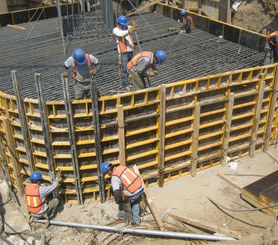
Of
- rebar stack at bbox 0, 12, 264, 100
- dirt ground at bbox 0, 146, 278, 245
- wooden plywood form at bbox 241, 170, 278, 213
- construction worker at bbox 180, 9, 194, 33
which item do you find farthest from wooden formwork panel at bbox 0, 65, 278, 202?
construction worker at bbox 180, 9, 194, 33

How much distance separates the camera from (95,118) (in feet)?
26.2

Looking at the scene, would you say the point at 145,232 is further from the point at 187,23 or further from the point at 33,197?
the point at 187,23

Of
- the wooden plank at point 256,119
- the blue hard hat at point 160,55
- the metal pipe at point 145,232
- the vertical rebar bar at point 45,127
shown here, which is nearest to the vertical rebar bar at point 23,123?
the vertical rebar bar at point 45,127

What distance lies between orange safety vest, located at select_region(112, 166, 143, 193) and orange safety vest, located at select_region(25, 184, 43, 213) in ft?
6.23

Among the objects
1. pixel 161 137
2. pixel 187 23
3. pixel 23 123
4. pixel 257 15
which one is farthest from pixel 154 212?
pixel 257 15

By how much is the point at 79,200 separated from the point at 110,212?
34.4 inches

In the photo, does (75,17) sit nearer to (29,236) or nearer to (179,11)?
(179,11)

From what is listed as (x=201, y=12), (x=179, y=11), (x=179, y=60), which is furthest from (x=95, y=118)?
(x=201, y=12)

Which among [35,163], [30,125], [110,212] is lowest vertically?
[110,212]

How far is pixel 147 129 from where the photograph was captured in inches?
346

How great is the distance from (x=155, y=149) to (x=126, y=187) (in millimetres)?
1928

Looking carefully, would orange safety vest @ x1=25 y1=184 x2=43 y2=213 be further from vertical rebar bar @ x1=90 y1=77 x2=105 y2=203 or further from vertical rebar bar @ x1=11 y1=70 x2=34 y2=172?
vertical rebar bar @ x1=90 y1=77 x2=105 y2=203

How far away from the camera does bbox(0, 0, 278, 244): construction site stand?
313 inches

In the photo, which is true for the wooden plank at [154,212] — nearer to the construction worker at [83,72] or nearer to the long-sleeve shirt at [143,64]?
the construction worker at [83,72]
